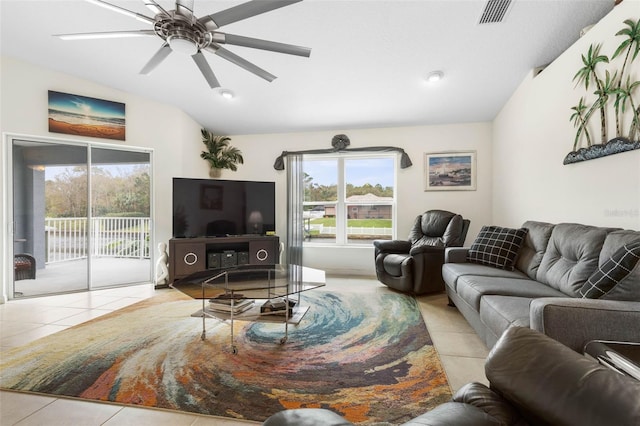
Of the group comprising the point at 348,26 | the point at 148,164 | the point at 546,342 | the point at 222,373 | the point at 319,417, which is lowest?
the point at 222,373

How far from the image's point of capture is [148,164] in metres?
4.10

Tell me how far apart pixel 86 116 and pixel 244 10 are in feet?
10.5

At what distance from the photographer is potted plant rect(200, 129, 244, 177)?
15.8 ft

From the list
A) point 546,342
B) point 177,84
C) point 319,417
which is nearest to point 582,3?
point 546,342

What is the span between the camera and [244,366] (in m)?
1.85

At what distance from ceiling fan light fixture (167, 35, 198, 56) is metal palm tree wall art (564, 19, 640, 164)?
2793mm

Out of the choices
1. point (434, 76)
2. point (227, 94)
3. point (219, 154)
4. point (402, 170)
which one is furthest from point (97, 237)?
point (434, 76)

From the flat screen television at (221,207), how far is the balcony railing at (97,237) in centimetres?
61

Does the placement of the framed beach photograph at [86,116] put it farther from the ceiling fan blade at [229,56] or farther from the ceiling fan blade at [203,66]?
the ceiling fan blade at [229,56]

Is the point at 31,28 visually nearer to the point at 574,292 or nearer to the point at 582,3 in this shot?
the point at 582,3

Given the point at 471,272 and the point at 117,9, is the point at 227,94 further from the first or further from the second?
the point at 471,272

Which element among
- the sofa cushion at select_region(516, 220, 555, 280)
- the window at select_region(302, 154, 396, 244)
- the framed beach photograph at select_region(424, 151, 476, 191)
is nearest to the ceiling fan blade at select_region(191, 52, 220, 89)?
the window at select_region(302, 154, 396, 244)

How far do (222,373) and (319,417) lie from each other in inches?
52.4

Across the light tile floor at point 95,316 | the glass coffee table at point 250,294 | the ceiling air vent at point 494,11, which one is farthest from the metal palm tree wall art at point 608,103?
the glass coffee table at point 250,294
